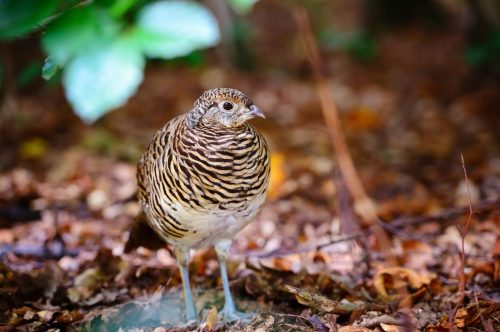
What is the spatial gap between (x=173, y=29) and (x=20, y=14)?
21.1 inches

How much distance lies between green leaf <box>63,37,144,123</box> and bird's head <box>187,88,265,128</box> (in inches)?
42.6

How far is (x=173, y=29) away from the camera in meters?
2.04

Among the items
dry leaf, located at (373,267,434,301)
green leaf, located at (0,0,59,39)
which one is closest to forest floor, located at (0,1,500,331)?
dry leaf, located at (373,267,434,301)

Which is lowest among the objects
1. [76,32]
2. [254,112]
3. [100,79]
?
[254,112]

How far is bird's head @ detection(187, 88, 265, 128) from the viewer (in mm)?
2955

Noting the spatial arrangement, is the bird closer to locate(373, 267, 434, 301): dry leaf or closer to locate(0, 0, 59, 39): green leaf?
locate(373, 267, 434, 301): dry leaf

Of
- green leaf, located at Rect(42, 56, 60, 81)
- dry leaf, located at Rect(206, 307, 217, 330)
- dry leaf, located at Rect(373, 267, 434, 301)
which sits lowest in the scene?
dry leaf, located at Rect(373, 267, 434, 301)

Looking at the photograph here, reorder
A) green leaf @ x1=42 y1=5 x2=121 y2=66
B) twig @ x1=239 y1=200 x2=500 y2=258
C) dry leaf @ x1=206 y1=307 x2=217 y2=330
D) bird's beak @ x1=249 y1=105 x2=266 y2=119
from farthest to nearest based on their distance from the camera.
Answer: twig @ x1=239 y1=200 x2=500 y2=258 → dry leaf @ x1=206 y1=307 x2=217 y2=330 → bird's beak @ x1=249 y1=105 x2=266 y2=119 → green leaf @ x1=42 y1=5 x2=121 y2=66

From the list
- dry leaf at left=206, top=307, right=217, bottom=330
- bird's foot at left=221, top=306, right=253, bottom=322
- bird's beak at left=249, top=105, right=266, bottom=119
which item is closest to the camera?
bird's beak at left=249, top=105, right=266, bottom=119

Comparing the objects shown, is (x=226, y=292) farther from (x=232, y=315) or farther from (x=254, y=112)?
(x=254, y=112)

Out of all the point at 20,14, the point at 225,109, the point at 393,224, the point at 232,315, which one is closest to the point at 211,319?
the point at 232,315

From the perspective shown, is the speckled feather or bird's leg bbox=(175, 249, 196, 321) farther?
bird's leg bbox=(175, 249, 196, 321)

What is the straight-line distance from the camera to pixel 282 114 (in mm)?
7844

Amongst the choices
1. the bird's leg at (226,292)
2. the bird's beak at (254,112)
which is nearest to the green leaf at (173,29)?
the bird's beak at (254,112)
